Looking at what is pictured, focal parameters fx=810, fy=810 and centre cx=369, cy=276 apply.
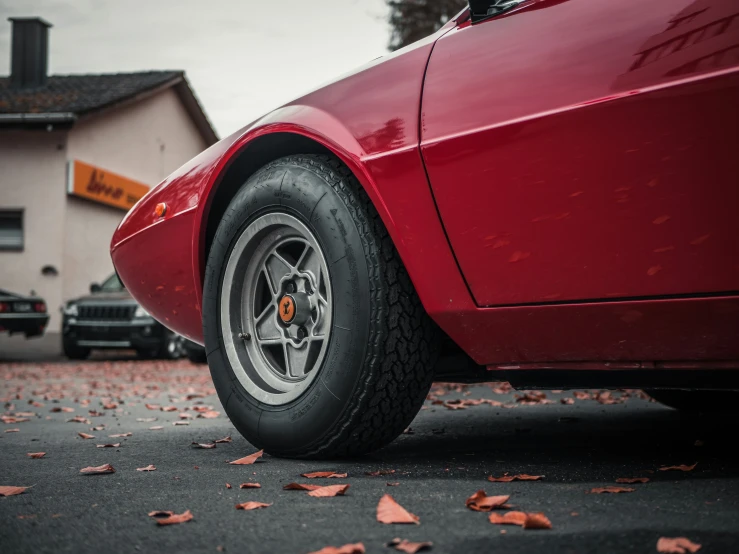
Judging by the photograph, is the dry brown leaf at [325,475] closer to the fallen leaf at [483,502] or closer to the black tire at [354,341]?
the black tire at [354,341]

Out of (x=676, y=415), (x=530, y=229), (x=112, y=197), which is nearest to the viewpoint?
(x=530, y=229)

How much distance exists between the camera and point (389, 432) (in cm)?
253

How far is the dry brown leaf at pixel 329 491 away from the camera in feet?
6.89

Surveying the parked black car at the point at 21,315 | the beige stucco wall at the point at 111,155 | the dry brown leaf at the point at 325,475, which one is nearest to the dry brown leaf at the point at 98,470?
the dry brown leaf at the point at 325,475

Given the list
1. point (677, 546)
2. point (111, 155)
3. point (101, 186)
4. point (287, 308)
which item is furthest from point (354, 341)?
point (111, 155)

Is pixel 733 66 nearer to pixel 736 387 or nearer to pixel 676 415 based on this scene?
pixel 736 387

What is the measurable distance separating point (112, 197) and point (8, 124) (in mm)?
3054

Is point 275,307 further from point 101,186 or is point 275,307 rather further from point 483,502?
point 101,186

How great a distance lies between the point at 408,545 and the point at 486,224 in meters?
0.96

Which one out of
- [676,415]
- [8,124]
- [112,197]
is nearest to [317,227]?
[676,415]

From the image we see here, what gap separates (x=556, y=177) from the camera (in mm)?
2084

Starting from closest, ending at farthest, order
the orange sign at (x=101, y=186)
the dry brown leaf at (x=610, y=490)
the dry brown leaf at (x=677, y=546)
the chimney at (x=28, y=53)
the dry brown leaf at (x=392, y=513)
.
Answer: the dry brown leaf at (x=677, y=546), the dry brown leaf at (x=392, y=513), the dry brown leaf at (x=610, y=490), the orange sign at (x=101, y=186), the chimney at (x=28, y=53)

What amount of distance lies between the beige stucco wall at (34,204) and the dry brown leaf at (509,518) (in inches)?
685

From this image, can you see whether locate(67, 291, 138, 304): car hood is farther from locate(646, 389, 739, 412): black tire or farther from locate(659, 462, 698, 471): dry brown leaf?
locate(659, 462, 698, 471): dry brown leaf
